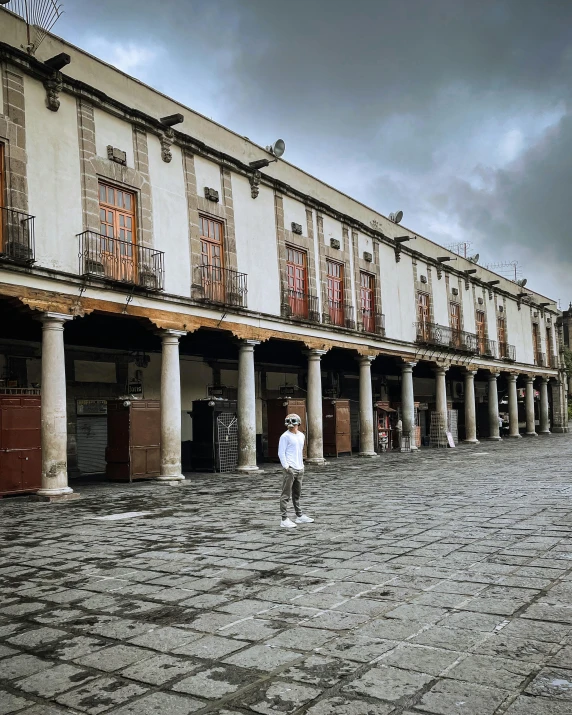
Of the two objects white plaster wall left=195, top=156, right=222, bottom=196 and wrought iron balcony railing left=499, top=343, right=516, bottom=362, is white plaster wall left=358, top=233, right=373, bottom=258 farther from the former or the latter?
wrought iron balcony railing left=499, top=343, right=516, bottom=362

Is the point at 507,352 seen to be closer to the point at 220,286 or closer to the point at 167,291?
the point at 220,286

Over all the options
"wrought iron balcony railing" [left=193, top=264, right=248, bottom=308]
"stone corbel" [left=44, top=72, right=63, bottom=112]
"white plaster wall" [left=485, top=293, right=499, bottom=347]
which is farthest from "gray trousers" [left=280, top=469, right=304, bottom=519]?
"white plaster wall" [left=485, top=293, right=499, bottom=347]

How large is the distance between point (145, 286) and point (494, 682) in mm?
12401

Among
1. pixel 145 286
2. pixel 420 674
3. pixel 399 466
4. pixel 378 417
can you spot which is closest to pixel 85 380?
pixel 145 286

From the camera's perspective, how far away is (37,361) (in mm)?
17125

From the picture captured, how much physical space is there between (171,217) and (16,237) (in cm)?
463

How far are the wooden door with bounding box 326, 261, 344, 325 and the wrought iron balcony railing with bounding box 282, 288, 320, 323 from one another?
1128 mm

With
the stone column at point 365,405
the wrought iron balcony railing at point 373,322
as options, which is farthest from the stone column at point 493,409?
the stone column at point 365,405

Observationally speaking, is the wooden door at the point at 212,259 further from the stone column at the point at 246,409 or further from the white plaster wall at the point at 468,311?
the white plaster wall at the point at 468,311

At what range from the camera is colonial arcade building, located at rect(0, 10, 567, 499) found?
1284cm

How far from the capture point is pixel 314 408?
2083 centimetres

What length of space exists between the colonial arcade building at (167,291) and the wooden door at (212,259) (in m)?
0.05

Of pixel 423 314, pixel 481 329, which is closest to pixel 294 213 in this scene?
pixel 423 314

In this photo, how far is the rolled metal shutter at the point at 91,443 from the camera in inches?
715
